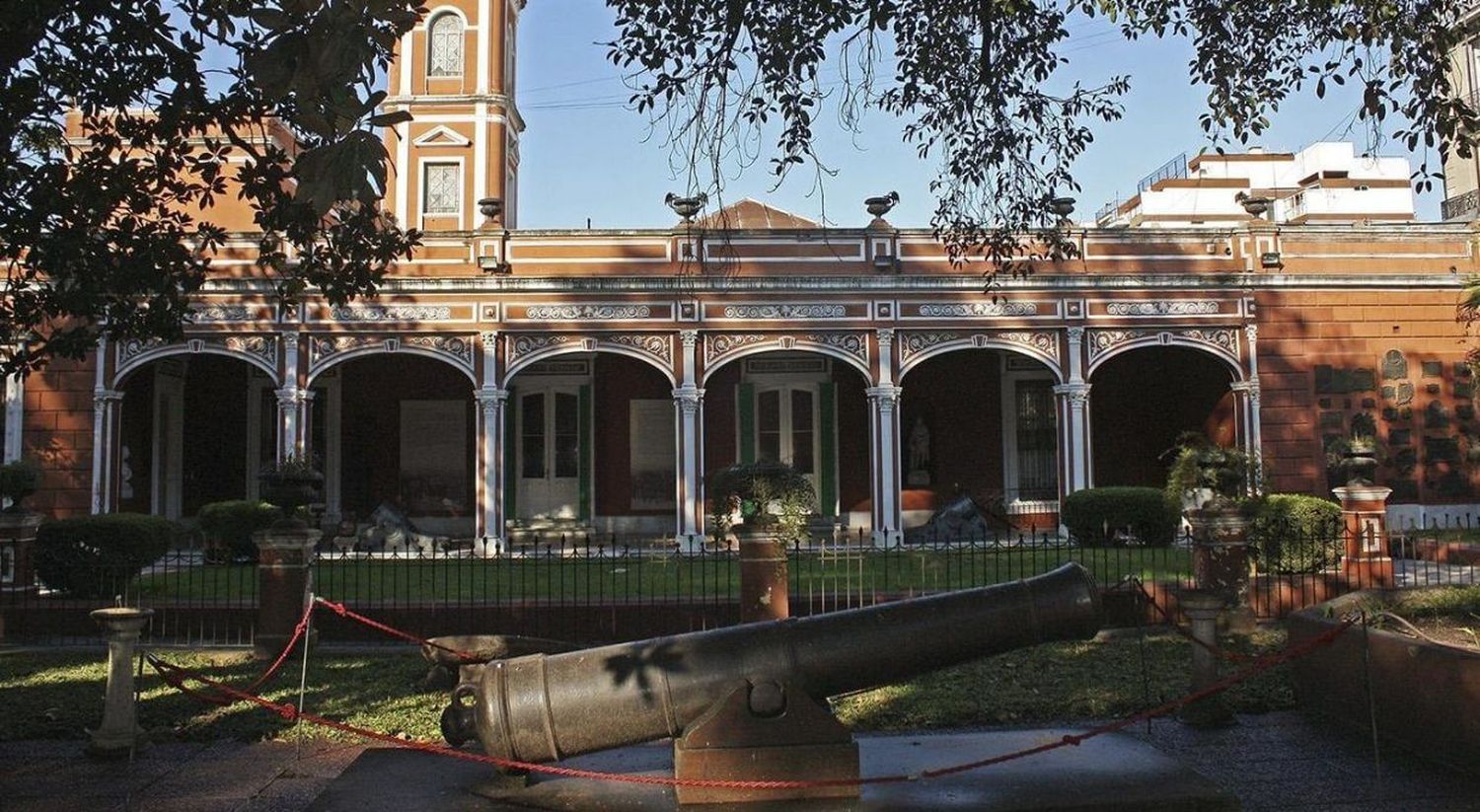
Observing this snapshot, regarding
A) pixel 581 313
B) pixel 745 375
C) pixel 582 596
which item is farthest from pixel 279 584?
pixel 745 375

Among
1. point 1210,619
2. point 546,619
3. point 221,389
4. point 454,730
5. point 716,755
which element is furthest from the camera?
point 221,389

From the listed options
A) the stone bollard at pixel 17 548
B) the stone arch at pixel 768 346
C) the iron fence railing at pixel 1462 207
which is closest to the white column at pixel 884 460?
the stone arch at pixel 768 346

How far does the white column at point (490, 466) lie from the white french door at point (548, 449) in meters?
2.33

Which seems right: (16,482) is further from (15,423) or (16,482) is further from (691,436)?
(691,436)

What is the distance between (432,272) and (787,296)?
5.68 m

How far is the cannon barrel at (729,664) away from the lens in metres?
4.53

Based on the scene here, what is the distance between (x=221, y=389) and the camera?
2030 centimetres

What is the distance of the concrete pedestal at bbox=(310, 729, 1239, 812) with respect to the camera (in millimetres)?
4430

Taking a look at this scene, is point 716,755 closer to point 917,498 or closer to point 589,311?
point 589,311

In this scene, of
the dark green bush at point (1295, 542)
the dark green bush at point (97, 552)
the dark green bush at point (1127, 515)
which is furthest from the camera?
the dark green bush at point (1127, 515)

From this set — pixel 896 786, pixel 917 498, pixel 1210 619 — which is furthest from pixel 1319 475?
pixel 896 786

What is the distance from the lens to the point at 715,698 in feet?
15.1

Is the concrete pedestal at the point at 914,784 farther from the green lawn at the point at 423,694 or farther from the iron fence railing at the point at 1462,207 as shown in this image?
the iron fence railing at the point at 1462,207

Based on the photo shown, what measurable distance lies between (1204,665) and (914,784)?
9.20 ft
